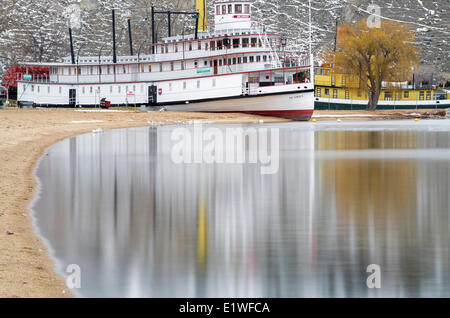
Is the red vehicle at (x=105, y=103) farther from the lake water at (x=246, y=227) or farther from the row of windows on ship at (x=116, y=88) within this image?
the lake water at (x=246, y=227)

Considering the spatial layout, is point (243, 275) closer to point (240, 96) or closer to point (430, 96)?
point (240, 96)

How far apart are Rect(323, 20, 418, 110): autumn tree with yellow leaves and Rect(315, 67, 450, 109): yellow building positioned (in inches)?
96.4

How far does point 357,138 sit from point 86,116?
3260 centimetres

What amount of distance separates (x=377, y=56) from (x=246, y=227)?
91631 millimetres

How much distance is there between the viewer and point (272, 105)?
84250 mm

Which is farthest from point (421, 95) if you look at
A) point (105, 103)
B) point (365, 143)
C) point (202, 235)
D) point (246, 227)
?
point (202, 235)

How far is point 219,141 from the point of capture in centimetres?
4344

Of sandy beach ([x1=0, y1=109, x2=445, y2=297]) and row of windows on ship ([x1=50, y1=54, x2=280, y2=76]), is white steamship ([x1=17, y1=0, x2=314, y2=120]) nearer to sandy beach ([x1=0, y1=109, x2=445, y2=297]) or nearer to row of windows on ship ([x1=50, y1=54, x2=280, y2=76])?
row of windows on ship ([x1=50, y1=54, x2=280, y2=76])

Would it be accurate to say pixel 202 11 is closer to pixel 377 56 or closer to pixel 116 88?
pixel 116 88

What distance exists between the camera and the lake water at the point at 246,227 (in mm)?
10891

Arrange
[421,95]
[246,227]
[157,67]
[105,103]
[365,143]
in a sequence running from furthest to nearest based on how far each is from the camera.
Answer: [421,95] → [157,67] → [105,103] → [365,143] → [246,227]

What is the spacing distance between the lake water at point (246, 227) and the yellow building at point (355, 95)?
85643mm
